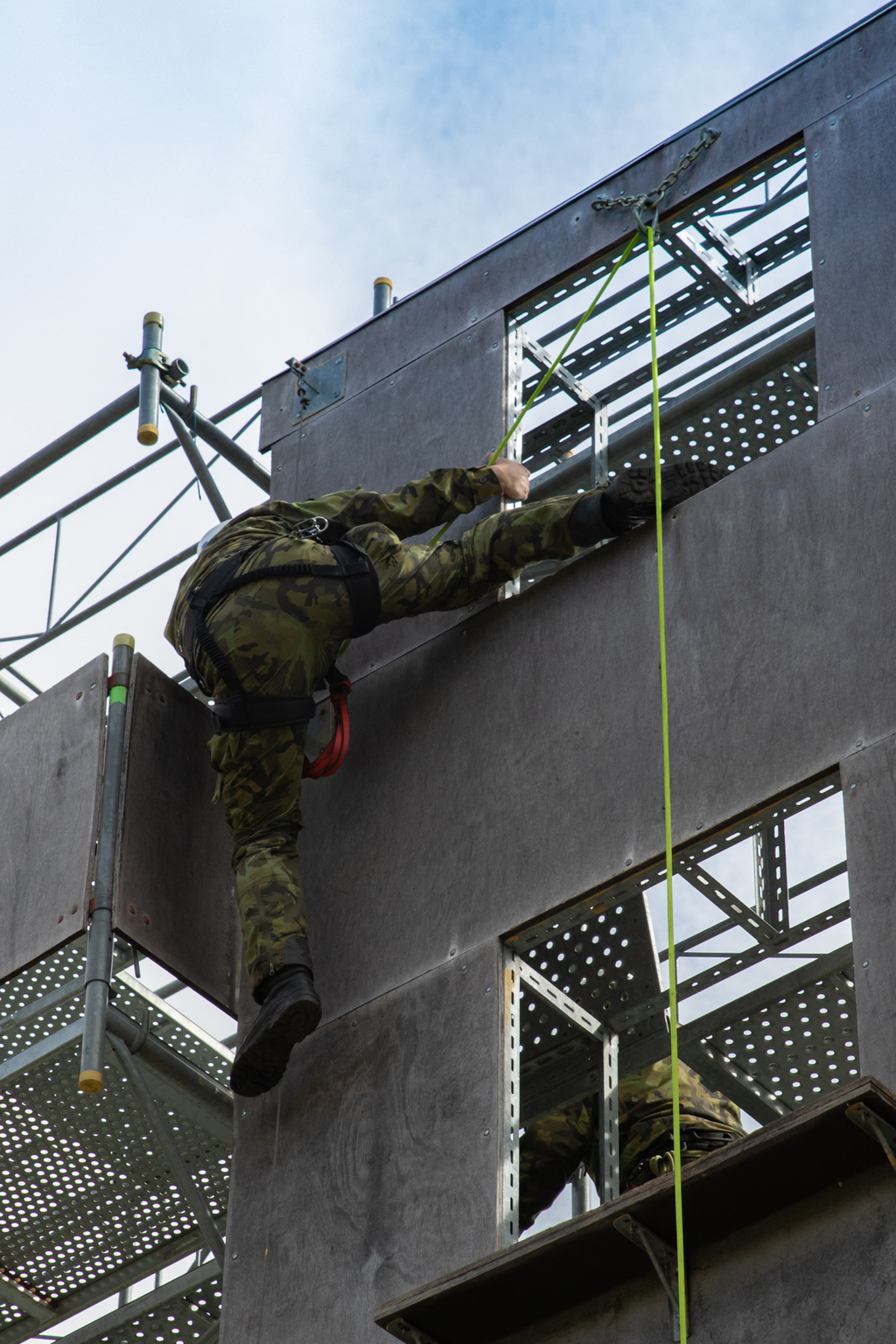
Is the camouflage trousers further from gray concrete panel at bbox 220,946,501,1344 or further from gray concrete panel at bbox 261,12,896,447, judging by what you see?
gray concrete panel at bbox 261,12,896,447

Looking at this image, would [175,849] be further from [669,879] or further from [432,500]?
[669,879]

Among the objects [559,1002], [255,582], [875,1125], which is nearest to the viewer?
[875,1125]

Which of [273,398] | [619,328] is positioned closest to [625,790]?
[619,328]

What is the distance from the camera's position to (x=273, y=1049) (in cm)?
730

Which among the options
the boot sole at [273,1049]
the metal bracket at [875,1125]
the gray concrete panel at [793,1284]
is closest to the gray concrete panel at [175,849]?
the boot sole at [273,1049]

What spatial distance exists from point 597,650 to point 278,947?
1649mm

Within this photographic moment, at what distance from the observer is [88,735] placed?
862 centimetres

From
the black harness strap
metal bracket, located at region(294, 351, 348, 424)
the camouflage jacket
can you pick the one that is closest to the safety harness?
the black harness strap

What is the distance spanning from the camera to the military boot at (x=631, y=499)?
7832mm

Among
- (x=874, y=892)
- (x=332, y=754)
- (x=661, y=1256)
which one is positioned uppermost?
(x=332, y=754)

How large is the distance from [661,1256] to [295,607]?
124 inches

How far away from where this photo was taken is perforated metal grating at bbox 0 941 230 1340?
900 centimetres

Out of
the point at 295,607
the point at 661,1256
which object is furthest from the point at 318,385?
the point at 661,1256

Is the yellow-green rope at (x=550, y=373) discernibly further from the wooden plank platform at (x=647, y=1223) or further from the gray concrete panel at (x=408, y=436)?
the wooden plank platform at (x=647, y=1223)
